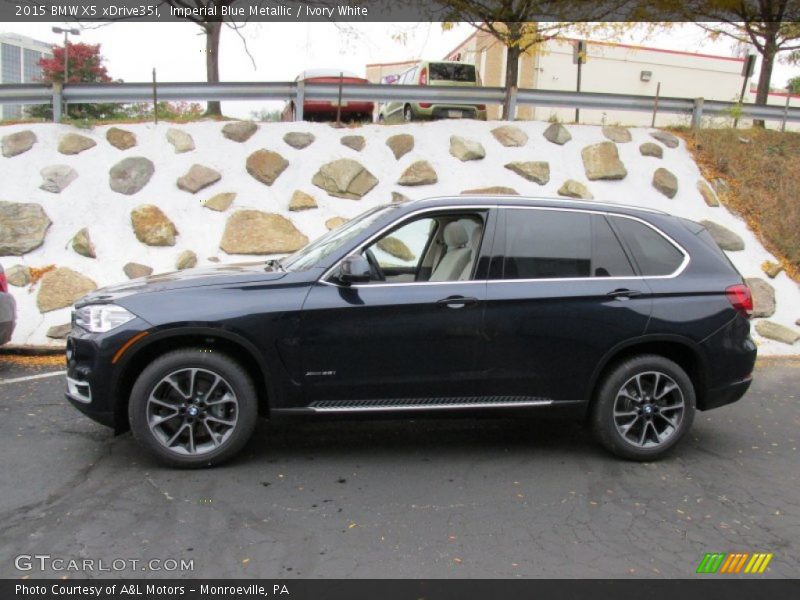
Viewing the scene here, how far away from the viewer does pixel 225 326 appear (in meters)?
4.16

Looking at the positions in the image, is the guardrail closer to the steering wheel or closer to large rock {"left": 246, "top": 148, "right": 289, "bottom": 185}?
large rock {"left": 246, "top": 148, "right": 289, "bottom": 185}

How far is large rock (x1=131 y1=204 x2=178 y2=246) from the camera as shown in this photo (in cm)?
919

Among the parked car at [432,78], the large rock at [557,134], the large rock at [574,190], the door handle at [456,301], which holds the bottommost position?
the door handle at [456,301]

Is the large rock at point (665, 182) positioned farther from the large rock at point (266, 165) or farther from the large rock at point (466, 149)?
the large rock at point (266, 165)

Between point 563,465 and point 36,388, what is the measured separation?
4.54 metres

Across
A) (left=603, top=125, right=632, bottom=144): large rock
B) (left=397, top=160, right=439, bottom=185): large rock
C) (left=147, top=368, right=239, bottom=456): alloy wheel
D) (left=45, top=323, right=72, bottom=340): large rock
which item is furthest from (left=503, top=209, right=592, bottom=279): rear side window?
(left=603, top=125, right=632, bottom=144): large rock

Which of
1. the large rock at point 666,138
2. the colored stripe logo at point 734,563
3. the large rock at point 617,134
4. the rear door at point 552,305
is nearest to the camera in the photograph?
the colored stripe logo at point 734,563

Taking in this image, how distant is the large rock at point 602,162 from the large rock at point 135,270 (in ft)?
21.8

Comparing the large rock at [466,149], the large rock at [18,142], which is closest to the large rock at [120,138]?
the large rock at [18,142]

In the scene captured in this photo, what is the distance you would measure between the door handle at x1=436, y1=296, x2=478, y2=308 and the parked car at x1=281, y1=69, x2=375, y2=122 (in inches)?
314

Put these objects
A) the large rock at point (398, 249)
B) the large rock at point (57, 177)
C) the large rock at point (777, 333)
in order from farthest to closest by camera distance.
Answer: the large rock at point (57, 177) → the large rock at point (777, 333) → the large rock at point (398, 249)

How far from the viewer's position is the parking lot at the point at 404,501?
333cm

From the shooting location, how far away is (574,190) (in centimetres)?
1038
